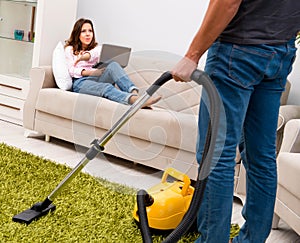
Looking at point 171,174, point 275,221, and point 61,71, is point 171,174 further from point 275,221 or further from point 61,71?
point 61,71

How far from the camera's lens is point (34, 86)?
3.24m

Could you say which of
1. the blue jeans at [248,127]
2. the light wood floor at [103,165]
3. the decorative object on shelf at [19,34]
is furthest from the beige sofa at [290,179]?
the decorative object on shelf at [19,34]

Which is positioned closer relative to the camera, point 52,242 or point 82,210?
point 52,242

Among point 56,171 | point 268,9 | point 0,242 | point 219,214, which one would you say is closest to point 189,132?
point 219,214

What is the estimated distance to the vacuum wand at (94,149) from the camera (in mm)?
1325

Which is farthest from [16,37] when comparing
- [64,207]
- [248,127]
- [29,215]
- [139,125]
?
[248,127]

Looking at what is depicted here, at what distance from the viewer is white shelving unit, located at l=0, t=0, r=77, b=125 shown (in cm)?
342

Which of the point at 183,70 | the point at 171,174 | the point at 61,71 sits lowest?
the point at 61,71

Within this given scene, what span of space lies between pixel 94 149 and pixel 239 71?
586mm

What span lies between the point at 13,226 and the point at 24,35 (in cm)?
241

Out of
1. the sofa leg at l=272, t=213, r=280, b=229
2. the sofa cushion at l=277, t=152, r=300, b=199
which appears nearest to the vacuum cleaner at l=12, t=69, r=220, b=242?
the sofa cushion at l=277, t=152, r=300, b=199

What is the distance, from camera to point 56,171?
2.47 metres

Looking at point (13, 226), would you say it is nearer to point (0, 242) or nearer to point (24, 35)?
point (0, 242)

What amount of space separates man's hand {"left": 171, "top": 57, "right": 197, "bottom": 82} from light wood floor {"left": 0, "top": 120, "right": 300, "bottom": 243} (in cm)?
34
